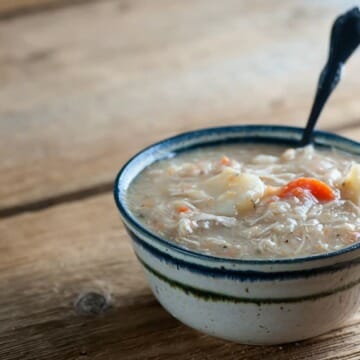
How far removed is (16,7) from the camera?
Result: 2846 millimetres

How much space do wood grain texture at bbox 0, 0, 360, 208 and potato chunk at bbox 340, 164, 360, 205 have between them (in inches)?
24.3

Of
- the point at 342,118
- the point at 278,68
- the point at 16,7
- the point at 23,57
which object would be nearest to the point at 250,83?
the point at 278,68

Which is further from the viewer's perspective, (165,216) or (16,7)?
(16,7)

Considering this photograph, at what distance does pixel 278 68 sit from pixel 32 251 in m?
1.06

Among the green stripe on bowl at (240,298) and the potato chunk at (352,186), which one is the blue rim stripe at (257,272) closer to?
the green stripe on bowl at (240,298)

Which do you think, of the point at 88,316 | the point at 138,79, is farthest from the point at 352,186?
the point at 138,79

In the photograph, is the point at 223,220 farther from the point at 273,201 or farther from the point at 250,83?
the point at 250,83

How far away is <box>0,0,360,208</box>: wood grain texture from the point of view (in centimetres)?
184

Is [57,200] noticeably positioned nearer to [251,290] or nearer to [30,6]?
[251,290]

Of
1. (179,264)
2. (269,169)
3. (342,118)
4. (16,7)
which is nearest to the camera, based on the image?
(179,264)

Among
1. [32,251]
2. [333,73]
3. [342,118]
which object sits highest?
[333,73]

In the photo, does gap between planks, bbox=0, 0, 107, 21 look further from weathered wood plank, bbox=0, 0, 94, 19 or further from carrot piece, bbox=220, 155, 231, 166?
carrot piece, bbox=220, 155, 231, 166

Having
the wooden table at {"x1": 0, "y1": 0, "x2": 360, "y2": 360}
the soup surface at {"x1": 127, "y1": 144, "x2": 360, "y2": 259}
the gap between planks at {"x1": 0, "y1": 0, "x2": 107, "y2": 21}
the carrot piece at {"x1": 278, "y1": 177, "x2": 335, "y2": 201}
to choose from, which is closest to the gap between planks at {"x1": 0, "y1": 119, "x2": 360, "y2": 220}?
the wooden table at {"x1": 0, "y1": 0, "x2": 360, "y2": 360}

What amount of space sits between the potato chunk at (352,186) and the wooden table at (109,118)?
0.19 meters
